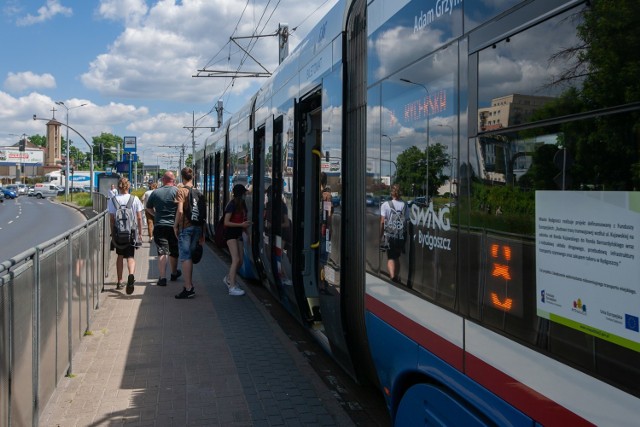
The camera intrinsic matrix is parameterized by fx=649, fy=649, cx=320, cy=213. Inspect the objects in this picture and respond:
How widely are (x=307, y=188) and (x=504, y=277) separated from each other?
3.86 meters

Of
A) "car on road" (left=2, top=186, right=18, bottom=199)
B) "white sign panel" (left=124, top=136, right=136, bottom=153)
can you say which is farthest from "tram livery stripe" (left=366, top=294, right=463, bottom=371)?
"car on road" (left=2, top=186, right=18, bottom=199)

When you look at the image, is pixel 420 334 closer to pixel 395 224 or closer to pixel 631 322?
pixel 395 224

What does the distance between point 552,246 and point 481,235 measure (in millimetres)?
484

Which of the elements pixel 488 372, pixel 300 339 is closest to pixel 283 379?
pixel 300 339

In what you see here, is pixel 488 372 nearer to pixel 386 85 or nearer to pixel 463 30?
pixel 463 30

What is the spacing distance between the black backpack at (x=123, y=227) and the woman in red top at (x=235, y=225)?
146 cm

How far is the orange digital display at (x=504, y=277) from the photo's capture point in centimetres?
236

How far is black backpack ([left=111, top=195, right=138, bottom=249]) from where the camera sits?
10.0 m

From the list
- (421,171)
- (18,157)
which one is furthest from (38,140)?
(421,171)

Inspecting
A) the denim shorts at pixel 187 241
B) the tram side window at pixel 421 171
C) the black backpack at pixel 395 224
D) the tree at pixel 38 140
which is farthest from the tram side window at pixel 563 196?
the tree at pixel 38 140

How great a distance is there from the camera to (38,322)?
4.46 meters

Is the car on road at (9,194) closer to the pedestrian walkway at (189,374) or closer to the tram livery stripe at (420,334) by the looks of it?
the pedestrian walkway at (189,374)

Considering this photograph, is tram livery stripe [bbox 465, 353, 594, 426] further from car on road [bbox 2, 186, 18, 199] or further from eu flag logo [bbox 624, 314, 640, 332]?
car on road [bbox 2, 186, 18, 199]

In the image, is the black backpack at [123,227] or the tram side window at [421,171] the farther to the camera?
the black backpack at [123,227]
